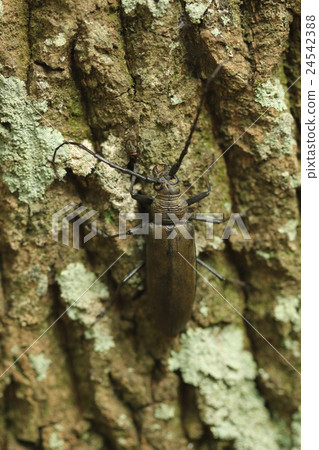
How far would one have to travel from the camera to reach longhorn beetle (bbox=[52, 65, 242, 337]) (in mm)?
2764

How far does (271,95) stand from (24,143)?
170 cm

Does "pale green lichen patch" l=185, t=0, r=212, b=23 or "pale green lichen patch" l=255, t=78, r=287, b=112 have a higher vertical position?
"pale green lichen patch" l=185, t=0, r=212, b=23

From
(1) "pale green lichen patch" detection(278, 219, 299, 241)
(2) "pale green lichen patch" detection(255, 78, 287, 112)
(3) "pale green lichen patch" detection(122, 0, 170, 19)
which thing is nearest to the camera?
(3) "pale green lichen patch" detection(122, 0, 170, 19)

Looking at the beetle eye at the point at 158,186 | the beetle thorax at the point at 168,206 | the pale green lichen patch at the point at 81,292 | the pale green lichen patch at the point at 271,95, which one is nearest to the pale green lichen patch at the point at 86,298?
the pale green lichen patch at the point at 81,292

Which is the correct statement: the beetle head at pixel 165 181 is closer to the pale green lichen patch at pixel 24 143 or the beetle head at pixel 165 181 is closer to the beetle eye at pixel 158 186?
the beetle eye at pixel 158 186

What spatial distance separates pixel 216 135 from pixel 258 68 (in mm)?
521

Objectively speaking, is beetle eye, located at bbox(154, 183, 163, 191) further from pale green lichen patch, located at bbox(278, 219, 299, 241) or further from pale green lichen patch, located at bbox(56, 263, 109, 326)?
pale green lichen patch, located at bbox(278, 219, 299, 241)

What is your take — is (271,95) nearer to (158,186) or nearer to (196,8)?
(196,8)

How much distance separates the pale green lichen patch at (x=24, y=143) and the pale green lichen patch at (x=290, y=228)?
1716 mm

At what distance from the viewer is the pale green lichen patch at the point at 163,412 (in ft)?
9.52

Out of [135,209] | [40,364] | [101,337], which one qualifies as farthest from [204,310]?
[40,364]

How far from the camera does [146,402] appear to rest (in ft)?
9.51

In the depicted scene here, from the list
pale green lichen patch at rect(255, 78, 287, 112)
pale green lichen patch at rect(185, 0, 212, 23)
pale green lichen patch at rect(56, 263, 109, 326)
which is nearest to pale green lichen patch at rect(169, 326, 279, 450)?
pale green lichen patch at rect(56, 263, 109, 326)
